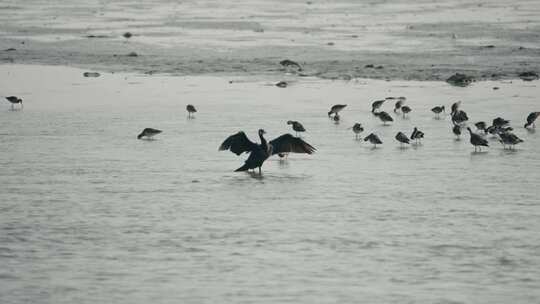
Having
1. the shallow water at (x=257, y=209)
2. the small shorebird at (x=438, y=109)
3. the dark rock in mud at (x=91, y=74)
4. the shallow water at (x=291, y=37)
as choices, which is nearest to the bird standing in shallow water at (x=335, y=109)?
the shallow water at (x=257, y=209)

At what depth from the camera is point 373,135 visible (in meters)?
20.7

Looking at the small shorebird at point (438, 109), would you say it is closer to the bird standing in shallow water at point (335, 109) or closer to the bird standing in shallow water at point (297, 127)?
the bird standing in shallow water at point (335, 109)

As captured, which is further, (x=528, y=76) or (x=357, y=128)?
(x=528, y=76)

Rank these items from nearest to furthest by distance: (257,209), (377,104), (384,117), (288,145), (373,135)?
(257,209)
(288,145)
(373,135)
(384,117)
(377,104)

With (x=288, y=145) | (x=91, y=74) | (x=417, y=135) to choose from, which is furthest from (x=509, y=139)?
(x=91, y=74)

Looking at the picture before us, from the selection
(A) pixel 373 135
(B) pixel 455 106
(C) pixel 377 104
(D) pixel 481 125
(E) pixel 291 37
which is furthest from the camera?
(E) pixel 291 37

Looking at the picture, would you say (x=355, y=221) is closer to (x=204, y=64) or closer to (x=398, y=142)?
(x=398, y=142)

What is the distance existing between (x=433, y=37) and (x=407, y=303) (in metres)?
31.2

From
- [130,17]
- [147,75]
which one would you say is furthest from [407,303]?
[130,17]

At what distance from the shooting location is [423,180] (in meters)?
17.5

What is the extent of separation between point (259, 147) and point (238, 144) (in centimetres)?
35

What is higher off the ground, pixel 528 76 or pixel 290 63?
pixel 290 63

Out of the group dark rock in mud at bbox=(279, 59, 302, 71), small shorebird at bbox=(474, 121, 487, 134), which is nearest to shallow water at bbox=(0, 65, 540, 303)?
small shorebird at bbox=(474, 121, 487, 134)

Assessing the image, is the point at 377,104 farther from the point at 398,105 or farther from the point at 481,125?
the point at 481,125
